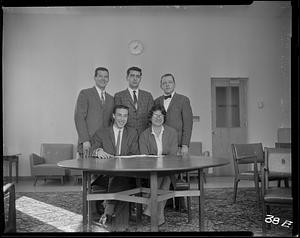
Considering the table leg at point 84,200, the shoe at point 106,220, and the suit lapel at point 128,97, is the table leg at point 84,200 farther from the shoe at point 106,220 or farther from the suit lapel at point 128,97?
the suit lapel at point 128,97

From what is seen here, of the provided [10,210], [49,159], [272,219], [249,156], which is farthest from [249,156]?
[10,210]

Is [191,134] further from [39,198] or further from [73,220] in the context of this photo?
[39,198]

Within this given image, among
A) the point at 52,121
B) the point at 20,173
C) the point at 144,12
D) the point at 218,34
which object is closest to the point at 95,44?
the point at 144,12

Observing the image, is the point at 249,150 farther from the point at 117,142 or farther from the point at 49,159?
the point at 49,159

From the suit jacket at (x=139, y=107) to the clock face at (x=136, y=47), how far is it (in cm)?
39

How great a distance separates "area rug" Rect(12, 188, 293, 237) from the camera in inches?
140

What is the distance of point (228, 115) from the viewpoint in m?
3.95

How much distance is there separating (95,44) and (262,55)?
67.4 inches

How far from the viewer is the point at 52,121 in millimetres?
3836

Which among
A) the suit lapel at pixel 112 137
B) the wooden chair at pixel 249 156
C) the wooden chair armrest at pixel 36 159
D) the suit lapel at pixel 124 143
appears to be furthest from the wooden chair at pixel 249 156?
the wooden chair armrest at pixel 36 159

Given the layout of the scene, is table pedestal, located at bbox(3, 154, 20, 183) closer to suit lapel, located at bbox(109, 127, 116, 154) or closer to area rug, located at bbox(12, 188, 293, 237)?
area rug, located at bbox(12, 188, 293, 237)

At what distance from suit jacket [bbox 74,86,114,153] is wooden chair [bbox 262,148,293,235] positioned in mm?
1677

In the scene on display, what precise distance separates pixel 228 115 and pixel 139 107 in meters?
0.94

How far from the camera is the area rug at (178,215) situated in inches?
140
